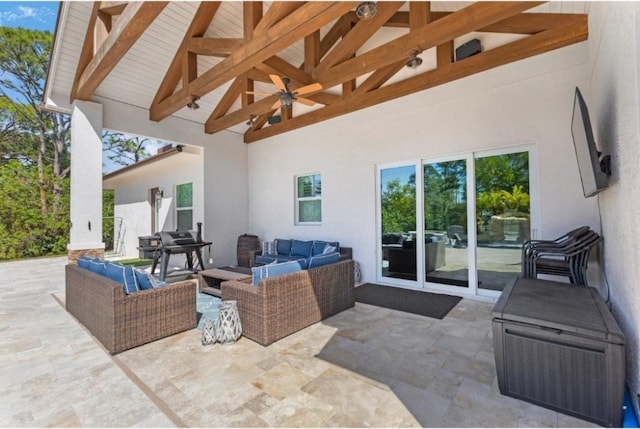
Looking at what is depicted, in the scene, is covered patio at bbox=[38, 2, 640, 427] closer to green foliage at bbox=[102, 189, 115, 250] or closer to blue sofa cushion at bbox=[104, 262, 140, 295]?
blue sofa cushion at bbox=[104, 262, 140, 295]

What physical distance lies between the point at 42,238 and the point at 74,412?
12640mm

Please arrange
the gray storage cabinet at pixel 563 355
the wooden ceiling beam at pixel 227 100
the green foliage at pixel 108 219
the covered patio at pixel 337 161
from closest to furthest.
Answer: the gray storage cabinet at pixel 563 355, the covered patio at pixel 337 161, the wooden ceiling beam at pixel 227 100, the green foliage at pixel 108 219

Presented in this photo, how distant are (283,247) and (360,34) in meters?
4.50

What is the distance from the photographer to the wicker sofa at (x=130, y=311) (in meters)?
2.90

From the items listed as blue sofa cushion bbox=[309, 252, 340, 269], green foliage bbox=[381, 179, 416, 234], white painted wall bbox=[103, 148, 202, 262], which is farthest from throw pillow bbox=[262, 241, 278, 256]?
blue sofa cushion bbox=[309, 252, 340, 269]

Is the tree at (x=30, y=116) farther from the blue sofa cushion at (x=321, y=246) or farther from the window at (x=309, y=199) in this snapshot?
the blue sofa cushion at (x=321, y=246)

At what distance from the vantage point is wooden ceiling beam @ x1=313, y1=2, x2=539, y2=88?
116 inches

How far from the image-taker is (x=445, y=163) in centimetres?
502

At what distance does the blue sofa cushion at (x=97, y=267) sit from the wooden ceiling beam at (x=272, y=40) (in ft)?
10.2

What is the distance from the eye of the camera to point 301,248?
6.41m

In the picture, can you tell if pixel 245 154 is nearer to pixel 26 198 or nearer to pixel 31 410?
pixel 31 410

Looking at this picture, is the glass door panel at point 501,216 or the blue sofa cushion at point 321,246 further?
the blue sofa cushion at point 321,246

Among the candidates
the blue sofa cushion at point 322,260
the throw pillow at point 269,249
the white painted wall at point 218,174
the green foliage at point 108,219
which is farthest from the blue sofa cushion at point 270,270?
the green foliage at point 108,219

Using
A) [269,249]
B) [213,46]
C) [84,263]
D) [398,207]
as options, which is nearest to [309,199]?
[269,249]
